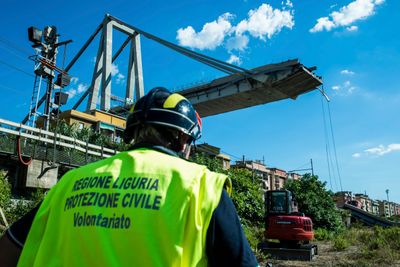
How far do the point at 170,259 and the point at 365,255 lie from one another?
1405 centimetres

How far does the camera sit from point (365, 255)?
533 inches

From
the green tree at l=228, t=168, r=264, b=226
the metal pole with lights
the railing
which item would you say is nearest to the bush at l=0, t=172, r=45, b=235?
the railing

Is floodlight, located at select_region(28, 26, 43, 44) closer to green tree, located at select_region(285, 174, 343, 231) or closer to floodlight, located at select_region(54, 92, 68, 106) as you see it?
floodlight, located at select_region(54, 92, 68, 106)

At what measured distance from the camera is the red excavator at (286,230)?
14.8m

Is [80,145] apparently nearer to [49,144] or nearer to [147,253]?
[49,144]

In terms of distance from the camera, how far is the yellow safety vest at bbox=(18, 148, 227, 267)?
1.40m

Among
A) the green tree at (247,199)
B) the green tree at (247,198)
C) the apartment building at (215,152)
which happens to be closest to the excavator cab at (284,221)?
the green tree at (247,198)

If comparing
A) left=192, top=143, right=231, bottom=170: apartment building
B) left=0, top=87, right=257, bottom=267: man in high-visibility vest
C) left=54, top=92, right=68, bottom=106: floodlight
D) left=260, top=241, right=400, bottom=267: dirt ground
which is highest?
left=192, top=143, right=231, bottom=170: apartment building

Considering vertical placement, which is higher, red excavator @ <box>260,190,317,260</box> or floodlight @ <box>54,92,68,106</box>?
floodlight @ <box>54,92,68,106</box>

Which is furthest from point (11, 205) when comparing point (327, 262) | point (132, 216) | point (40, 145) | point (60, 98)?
point (132, 216)

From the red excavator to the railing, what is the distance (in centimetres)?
805

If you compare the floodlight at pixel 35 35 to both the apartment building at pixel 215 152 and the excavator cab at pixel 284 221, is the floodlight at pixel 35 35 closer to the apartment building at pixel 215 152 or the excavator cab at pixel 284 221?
the excavator cab at pixel 284 221

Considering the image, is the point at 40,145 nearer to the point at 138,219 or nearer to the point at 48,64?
the point at 48,64

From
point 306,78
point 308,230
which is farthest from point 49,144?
point 306,78
